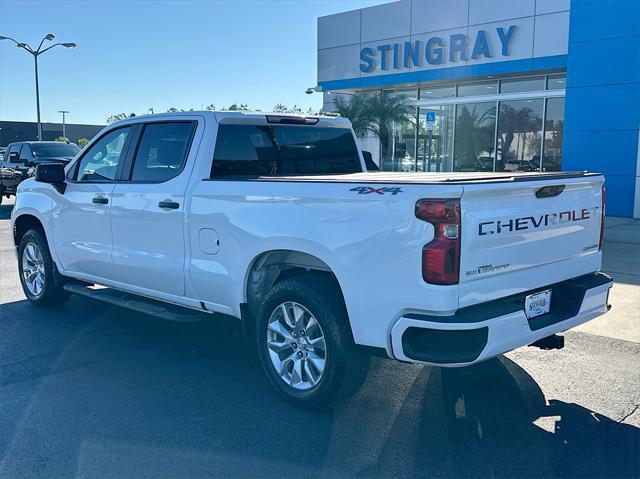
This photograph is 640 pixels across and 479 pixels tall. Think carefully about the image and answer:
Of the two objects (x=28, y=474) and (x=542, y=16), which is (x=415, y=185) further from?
(x=542, y=16)

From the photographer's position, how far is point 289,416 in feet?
13.6

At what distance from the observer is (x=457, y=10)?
63.5 ft

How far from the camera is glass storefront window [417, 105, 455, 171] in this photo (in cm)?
2164

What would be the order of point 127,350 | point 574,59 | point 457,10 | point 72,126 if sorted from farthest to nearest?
point 72,126 < point 457,10 < point 574,59 < point 127,350

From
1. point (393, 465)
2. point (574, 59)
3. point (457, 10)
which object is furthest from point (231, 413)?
point (457, 10)

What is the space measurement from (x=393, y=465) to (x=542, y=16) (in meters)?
16.8

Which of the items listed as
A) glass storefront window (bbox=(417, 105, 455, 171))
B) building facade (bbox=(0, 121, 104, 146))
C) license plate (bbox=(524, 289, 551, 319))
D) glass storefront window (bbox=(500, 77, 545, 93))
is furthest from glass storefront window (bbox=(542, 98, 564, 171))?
building facade (bbox=(0, 121, 104, 146))

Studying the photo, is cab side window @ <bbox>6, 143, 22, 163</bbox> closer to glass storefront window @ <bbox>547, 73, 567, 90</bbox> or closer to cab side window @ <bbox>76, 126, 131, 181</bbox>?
cab side window @ <bbox>76, 126, 131, 181</bbox>

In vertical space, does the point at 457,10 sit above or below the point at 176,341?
above

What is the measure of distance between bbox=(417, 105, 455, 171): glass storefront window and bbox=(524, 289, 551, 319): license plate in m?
18.1

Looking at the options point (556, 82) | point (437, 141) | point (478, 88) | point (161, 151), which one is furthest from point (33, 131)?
point (161, 151)

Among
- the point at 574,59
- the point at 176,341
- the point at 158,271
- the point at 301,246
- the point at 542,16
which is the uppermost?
the point at 542,16

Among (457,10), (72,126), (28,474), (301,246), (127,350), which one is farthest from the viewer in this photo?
(72,126)

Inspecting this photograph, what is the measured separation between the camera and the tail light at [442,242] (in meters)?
3.42
